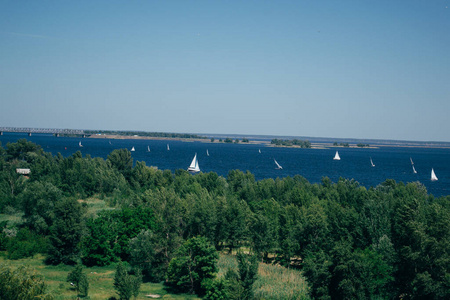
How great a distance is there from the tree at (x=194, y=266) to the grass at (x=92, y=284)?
1.31 metres

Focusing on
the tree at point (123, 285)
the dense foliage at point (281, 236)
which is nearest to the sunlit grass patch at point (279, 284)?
the dense foliage at point (281, 236)

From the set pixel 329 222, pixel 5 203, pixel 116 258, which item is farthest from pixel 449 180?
pixel 5 203

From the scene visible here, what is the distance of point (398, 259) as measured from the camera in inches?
1457

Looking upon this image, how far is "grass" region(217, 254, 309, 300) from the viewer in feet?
109

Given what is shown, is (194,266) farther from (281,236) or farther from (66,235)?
(66,235)

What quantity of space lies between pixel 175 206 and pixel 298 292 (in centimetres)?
1786

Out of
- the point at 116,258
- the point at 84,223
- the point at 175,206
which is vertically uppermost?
the point at 175,206

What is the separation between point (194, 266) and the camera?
36.9 meters

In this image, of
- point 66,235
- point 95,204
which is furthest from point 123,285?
point 95,204

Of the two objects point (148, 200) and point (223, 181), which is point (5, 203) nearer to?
point (148, 200)

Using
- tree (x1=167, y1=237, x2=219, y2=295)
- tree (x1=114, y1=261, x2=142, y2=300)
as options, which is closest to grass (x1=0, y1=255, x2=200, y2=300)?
tree (x1=167, y1=237, x2=219, y2=295)

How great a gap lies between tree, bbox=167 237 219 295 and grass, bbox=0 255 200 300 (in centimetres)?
131

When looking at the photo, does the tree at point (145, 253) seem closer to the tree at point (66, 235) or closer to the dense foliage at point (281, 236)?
the dense foliage at point (281, 236)

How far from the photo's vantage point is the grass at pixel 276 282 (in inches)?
1304
